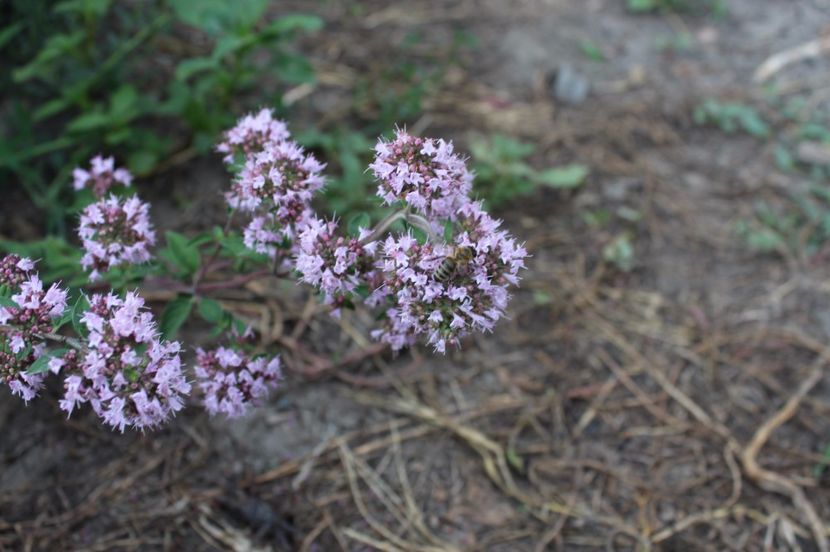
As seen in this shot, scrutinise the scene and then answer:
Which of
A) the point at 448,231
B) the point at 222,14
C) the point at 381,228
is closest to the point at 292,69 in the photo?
the point at 222,14

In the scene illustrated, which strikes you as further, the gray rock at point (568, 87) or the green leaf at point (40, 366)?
the gray rock at point (568, 87)

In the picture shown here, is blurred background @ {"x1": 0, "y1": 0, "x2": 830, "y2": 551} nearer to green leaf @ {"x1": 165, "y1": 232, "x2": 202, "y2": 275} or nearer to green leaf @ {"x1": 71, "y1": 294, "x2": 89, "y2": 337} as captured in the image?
green leaf @ {"x1": 165, "y1": 232, "x2": 202, "y2": 275}

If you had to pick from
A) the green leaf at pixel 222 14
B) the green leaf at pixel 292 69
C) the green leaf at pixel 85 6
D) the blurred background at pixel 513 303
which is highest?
the green leaf at pixel 85 6

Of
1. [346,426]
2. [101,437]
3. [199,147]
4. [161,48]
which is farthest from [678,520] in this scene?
[161,48]

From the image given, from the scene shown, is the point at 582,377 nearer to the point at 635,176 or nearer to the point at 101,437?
the point at 635,176

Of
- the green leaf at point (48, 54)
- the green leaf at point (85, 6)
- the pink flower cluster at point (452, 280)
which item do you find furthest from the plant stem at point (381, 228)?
the green leaf at point (85, 6)

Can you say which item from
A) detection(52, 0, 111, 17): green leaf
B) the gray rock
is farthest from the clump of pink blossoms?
the gray rock

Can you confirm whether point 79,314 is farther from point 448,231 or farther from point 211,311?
point 448,231

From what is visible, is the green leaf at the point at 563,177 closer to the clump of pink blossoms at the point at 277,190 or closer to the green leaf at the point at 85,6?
the clump of pink blossoms at the point at 277,190
